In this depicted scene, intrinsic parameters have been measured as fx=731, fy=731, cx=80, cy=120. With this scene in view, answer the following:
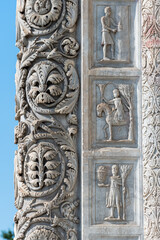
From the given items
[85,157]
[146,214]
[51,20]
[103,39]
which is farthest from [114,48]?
[146,214]

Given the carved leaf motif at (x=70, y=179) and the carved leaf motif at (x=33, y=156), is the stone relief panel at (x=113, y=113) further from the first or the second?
the carved leaf motif at (x=33, y=156)

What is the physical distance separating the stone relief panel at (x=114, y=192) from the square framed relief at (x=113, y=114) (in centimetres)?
23

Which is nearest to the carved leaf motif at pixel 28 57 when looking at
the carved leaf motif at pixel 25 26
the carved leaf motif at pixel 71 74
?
the carved leaf motif at pixel 25 26

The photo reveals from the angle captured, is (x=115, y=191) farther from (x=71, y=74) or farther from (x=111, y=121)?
(x=71, y=74)

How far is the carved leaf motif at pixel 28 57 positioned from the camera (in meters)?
8.64

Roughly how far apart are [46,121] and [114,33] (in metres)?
1.35

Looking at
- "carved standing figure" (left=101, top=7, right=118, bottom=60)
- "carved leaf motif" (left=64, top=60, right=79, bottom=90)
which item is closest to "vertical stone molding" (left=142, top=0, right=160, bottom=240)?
"carved standing figure" (left=101, top=7, right=118, bottom=60)

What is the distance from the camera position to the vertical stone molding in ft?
27.7

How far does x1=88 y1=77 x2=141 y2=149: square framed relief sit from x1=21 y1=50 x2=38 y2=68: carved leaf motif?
2.40 feet

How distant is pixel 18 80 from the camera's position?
8.75 m

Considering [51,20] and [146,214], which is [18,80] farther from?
[146,214]

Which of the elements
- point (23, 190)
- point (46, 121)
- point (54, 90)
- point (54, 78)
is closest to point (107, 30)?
point (54, 78)

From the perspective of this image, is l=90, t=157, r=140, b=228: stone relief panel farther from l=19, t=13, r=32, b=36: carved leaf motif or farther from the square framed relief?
l=19, t=13, r=32, b=36: carved leaf motif

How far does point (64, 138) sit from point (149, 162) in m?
1.03
